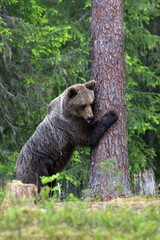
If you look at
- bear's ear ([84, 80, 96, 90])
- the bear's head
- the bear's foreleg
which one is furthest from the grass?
→ bear's ear ([84, 80, 96, 90])

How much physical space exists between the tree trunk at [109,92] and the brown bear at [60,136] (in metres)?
0.25

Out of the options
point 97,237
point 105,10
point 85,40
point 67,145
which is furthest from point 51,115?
point 85,40

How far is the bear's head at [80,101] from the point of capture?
639 cm

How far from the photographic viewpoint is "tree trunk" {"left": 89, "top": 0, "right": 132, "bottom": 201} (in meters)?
6.09

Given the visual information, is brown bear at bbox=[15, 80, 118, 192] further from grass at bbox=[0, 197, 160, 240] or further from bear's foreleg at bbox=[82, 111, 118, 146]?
grass at bbox=[0, 197, 160, 240]

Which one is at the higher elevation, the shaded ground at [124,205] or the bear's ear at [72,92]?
the bear's ear at [72,92]

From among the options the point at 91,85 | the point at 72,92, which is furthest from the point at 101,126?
the point at 72,92

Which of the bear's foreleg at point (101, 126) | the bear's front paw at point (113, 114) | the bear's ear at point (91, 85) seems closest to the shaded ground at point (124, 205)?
the bear's foreleg at point (101, 126)

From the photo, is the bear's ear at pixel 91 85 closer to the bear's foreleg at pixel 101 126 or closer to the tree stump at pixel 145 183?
the bear's foreleg at pixel 101 126

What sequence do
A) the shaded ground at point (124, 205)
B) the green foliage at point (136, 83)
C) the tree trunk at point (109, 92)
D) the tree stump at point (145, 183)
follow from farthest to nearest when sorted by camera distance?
1. the green foliage at point (136, 83)
2. the tree stump at point (145, 183)
3. the tree trunk at point (109, 92)
4. the shaded ground at point (124, 205)

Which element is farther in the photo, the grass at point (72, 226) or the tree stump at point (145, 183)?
the tree stump at point (145, 183)

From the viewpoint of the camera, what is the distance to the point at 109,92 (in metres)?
6.36

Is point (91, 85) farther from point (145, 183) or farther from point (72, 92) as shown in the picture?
point (145, 183)

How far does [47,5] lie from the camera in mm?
14930
